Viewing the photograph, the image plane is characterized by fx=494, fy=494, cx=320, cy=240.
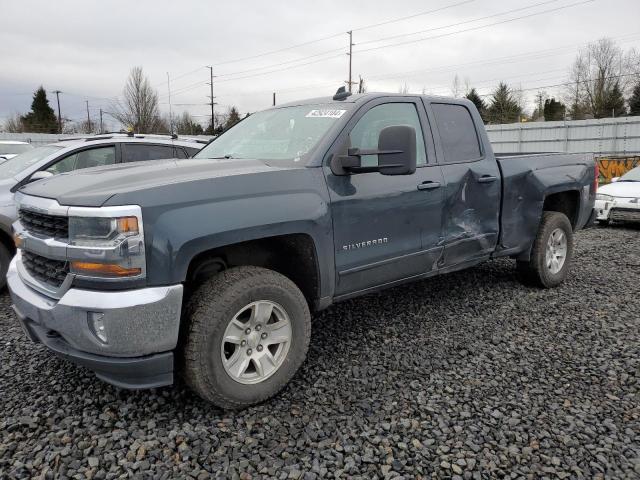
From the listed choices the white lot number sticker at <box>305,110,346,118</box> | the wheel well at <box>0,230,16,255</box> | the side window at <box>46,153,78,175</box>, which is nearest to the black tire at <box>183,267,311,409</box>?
the white lot number sticker at <box>305,110,346,118</box>

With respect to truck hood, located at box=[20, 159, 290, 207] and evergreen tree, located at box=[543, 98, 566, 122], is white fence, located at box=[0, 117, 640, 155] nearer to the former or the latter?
truck hood, located at box=[20, 159, 290, 207]

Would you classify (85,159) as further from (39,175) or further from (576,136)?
(576,136)

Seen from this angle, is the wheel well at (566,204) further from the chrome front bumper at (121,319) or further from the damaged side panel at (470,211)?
the chrome front bumper at (121,319)

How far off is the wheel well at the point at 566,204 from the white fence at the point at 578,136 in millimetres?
15927

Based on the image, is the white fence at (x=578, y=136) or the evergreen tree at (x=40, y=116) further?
the evergreen tree at (x=40, y=116)

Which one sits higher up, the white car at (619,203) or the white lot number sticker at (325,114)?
the white lot number sticker at (325,114)

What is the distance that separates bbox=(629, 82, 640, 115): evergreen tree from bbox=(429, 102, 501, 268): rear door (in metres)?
50.2

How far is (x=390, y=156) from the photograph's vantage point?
3158 millimetres

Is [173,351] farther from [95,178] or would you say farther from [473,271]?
[473,271]

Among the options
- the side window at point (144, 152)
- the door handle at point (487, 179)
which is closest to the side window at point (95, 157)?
the side window at point (144, 152)

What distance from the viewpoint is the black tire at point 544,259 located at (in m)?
5.04

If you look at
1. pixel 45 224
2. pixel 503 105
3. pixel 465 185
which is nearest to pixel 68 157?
pixel 45 224

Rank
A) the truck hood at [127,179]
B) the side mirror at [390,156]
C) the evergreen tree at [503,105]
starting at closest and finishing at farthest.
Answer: the truck hood at [127,179] → the side mirror at [390,156] → the evergreen tree at [503,105]

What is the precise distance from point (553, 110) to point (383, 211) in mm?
64602
